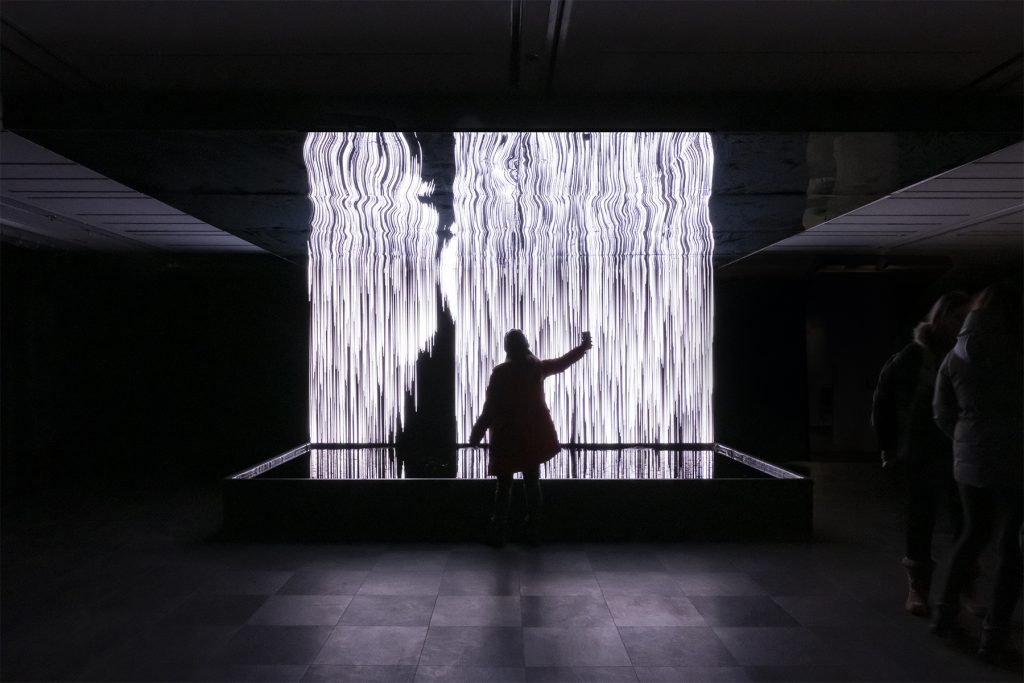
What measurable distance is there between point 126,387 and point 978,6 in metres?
9.02

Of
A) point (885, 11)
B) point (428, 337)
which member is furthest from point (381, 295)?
point (885, 11)

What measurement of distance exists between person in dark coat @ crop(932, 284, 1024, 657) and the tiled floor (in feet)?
1.19

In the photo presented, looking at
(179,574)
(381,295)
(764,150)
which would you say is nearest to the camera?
(764,150)

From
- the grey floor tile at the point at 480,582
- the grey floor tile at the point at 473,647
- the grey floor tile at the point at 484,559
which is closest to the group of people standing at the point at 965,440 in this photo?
the grey floor tile at the point at 473,647

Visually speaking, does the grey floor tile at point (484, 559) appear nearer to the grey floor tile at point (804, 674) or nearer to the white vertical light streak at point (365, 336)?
the grey floor tile at point (804, 674)

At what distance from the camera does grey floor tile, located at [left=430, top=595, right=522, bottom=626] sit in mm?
3286

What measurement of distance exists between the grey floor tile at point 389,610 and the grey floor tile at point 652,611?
0.98 m

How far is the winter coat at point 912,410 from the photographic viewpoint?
3207 mm

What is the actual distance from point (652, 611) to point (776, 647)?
0.64 meters

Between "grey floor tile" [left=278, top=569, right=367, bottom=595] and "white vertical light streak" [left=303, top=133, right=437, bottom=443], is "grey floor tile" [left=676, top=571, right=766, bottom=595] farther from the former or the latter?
"white vertical light streak" [left=303, top=133, right=437, bottom=443]

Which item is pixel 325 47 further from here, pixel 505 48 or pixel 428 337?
pixel 428 337

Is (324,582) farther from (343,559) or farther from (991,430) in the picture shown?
(991,430)

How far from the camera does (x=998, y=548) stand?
108 inches

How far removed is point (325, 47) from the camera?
2729mm
